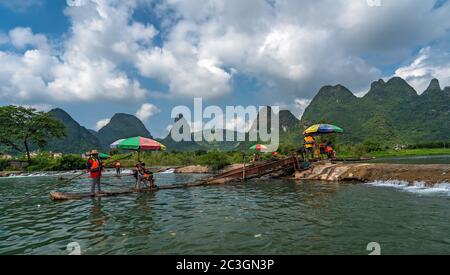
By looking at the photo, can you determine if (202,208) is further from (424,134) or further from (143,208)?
(424,134)

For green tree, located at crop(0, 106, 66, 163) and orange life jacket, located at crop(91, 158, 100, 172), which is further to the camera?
green tree, located at crop(0, 106, 66, 163)

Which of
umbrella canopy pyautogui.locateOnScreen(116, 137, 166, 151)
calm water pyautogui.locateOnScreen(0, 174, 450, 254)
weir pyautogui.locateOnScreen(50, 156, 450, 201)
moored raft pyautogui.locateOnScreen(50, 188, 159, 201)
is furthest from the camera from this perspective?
umbrella canopy pyautogui.locateOnScreen(116, 137, 166, 151)

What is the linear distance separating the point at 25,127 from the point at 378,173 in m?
75.3

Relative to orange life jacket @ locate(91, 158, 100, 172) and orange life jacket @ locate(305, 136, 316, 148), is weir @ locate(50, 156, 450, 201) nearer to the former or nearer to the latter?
orange life jacket @ locate(91, 158, 100, 172)

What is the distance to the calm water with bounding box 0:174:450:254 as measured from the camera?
6293 millimetres

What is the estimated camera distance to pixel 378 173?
60.3ft

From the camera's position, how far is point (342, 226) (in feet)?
25.3

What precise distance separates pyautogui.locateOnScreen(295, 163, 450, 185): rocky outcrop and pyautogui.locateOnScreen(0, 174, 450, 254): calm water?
79.1 inches

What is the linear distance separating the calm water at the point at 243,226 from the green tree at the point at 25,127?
63.5 metres

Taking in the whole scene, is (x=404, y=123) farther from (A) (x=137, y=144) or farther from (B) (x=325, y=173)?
(A) (x=137, y=144)

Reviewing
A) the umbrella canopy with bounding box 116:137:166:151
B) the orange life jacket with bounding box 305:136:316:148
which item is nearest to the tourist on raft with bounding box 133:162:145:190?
the umbrella canopy with bounding box 116:137:166:151

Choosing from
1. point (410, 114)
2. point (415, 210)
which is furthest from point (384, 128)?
point (415, 210)

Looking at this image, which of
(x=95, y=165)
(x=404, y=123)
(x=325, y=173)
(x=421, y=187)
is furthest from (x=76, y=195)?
(x=404, y=123)

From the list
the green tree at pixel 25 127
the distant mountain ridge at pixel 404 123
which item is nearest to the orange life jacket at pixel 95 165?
the green tree at pixel 25 127
